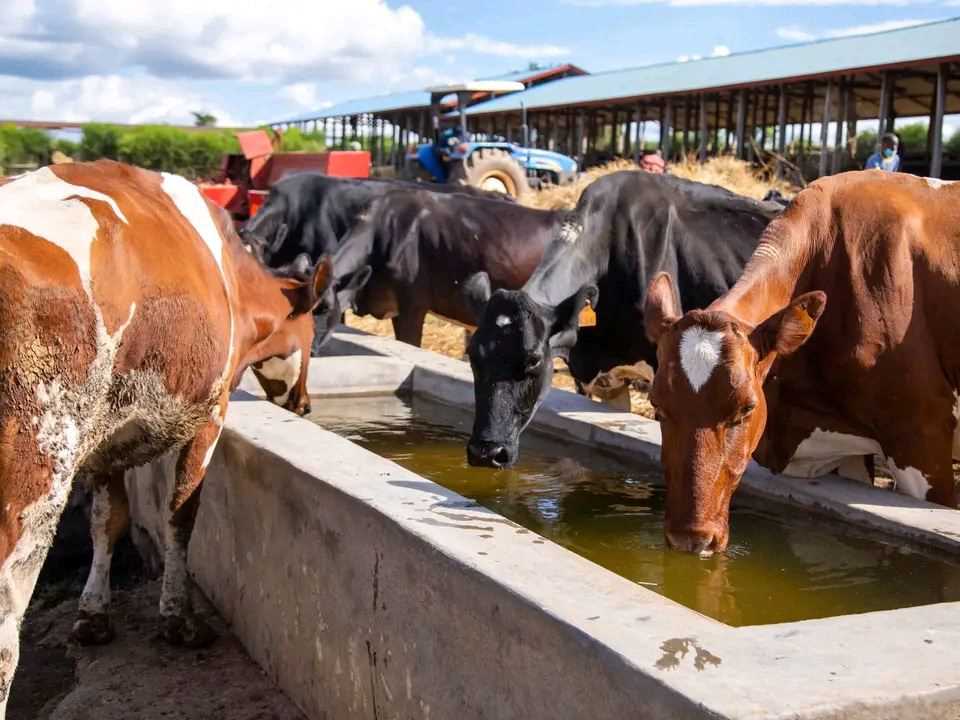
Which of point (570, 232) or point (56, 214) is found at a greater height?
point (56, 214)

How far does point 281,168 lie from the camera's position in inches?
727

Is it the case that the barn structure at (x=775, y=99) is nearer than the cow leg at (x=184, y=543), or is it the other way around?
the cow leg at (x=184, y=543)

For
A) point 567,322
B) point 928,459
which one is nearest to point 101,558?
point 567,322

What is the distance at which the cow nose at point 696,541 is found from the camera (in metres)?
3.51

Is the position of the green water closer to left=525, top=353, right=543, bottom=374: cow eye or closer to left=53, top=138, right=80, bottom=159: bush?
left=525, top=353, right=543, bottom=374: cow eye

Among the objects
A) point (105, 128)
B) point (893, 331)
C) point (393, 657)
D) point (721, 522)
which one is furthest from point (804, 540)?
point (105, 128)

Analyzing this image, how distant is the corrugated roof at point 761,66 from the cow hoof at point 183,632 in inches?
618

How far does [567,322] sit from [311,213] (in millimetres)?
4527

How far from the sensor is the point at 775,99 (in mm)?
27188

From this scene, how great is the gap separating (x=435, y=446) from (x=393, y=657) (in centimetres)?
236

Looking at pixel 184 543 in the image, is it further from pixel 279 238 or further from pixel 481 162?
pixel 481 162

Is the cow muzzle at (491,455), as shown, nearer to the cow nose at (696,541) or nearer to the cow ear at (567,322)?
the cow ear at (567,322)

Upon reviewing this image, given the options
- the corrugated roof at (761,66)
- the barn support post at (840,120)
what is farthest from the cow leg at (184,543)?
the barn support post at (840,120)

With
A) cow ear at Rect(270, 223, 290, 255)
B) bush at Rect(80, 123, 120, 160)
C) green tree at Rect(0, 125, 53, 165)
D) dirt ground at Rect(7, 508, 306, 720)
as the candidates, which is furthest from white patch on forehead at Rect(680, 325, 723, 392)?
bush at Rect(80, 123, 120, 160)
